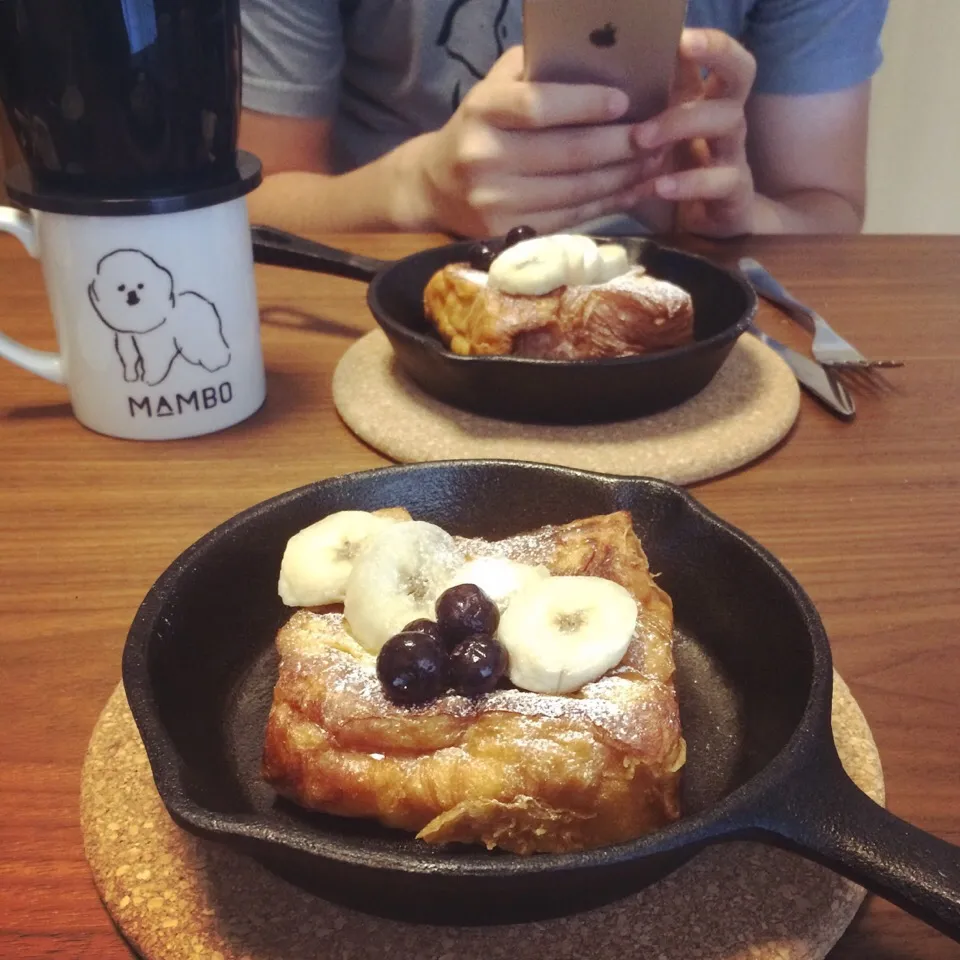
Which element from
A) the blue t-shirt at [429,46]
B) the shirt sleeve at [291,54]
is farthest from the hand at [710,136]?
the shirt sleeve at [291,54]

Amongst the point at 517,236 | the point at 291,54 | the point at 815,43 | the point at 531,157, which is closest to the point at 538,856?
the point at 517,236

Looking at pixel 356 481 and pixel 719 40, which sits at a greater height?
pixel 719 40

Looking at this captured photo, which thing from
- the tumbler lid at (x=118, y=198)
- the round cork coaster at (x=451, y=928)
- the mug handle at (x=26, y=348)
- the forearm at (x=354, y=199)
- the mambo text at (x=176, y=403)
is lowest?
the forearm at (x=354, y=199)

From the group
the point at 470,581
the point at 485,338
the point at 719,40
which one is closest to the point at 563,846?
the point at 470,581

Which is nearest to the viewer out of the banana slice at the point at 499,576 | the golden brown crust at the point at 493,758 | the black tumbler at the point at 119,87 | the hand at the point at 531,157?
the golden brown crust at the point at 493,758

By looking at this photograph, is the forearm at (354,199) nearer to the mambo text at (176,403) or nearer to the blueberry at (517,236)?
the blueberry at (517,236)

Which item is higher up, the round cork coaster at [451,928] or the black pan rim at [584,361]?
the black pan rim at [584,361]

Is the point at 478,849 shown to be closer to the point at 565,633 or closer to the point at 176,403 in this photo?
the point at 565,633

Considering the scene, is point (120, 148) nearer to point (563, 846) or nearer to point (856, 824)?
point (563, 846)
